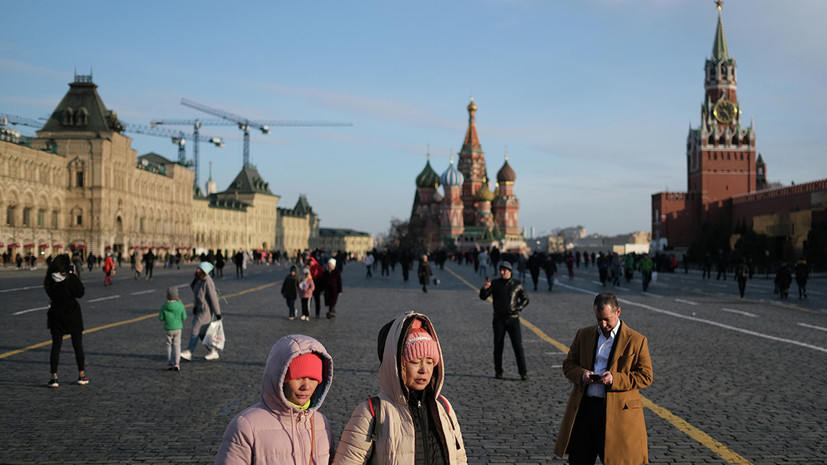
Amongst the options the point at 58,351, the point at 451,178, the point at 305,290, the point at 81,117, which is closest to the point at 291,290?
the point at 305,290

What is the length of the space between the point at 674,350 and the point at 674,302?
39.0ft

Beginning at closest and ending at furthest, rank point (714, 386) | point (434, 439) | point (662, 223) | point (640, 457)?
point (434, 439), point (640, 457), point (714, 386), point (662, 223)

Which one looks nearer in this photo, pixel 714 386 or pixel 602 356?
pixel 602 356

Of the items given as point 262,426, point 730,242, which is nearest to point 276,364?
point 262,426

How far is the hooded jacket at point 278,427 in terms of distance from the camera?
3.10 m

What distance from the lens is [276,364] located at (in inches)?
121

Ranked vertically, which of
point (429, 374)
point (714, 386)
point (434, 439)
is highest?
point (429, 374)

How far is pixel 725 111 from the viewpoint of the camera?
105625 millimetres

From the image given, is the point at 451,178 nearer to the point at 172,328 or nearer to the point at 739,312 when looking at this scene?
the point at 739,312

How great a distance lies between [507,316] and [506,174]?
127697 mm

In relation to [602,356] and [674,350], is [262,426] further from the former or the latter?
[674,350]

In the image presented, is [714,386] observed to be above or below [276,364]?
below

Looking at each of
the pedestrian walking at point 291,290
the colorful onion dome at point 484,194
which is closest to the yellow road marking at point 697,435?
the pedestrian walking at point 291,290

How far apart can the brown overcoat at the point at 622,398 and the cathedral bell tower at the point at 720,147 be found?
10115cm
